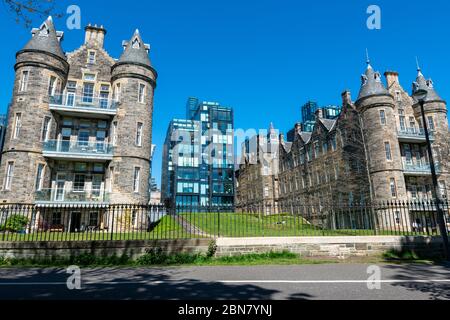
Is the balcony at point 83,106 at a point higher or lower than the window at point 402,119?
lower

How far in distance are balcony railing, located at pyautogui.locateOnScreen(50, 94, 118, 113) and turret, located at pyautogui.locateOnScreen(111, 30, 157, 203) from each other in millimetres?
1032

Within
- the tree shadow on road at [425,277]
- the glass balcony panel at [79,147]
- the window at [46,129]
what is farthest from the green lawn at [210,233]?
the window at [46,129]

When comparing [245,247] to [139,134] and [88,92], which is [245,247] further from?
[88,92]

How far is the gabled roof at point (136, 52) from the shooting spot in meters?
27.5

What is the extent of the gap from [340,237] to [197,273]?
6.58m

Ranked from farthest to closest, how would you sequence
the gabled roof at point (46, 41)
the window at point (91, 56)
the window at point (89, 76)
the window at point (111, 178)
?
the window at point (91, 56) < the window at point (89, 76) < the gabled roof at point (46, 41) < the window at point (111, 178)

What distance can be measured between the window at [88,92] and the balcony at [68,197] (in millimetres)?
8636

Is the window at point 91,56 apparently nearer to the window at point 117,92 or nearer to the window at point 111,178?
the window at point 117,92

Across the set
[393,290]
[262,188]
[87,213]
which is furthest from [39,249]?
[262,188]

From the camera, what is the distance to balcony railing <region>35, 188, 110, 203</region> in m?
23.7

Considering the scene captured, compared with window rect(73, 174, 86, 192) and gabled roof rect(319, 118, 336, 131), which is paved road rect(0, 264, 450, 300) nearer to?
window rect(73, 174, 86, 192)

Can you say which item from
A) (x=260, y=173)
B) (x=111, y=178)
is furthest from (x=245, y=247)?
(x=260, y=173)
